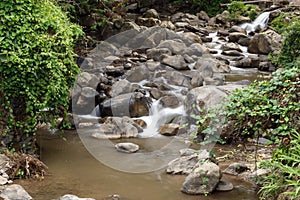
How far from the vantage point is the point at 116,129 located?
305 inches

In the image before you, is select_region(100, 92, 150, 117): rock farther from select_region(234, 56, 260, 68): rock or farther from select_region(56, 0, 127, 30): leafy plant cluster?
select_region(234, 56, 260, 68): rock

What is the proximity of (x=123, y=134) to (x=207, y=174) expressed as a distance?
293 centimetres

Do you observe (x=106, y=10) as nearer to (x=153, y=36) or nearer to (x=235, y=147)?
(x=153, y=36)

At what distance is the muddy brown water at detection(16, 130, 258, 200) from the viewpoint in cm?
504

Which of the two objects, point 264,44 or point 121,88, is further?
point 264,44

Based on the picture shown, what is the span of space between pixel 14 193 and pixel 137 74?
6690 millimetres

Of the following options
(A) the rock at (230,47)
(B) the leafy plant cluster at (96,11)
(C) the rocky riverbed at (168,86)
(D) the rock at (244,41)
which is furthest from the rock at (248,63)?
(B) the leafy plant cluster at (96,11)

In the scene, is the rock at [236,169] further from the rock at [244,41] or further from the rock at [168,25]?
the rock at [168,25]

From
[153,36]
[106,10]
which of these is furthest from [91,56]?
[153,36]

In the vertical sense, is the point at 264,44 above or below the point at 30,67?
above

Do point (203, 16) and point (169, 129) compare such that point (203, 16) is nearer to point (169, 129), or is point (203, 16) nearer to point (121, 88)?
point (121, 88)

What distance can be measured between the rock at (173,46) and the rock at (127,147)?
6.66 metres

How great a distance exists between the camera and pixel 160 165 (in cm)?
629

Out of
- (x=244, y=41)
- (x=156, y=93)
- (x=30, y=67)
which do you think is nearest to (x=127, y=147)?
(x=30, y=67)
